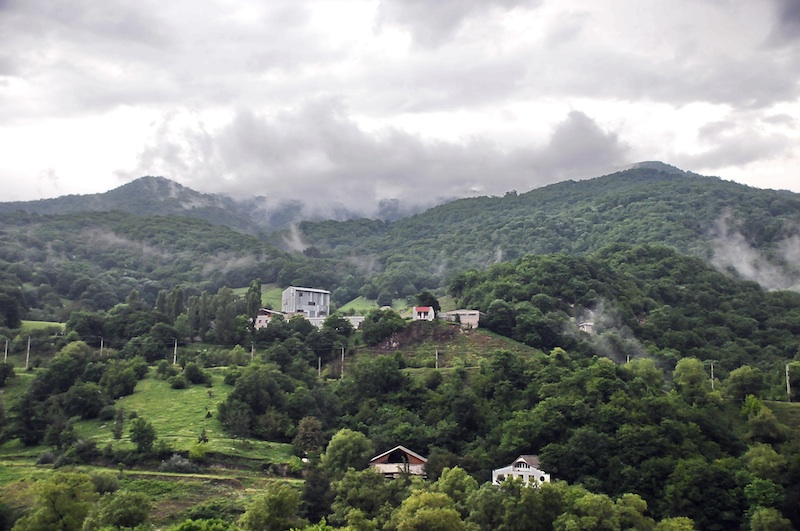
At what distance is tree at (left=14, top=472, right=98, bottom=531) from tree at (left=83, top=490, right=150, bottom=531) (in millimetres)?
760

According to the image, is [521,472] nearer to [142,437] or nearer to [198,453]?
[198,453]

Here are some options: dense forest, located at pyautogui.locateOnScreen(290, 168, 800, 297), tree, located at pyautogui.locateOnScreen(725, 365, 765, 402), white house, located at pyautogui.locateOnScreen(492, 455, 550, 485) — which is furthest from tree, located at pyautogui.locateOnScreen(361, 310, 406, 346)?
dense forest, located at pyautogui.locateOnScreen(290, 168, 800, 297)

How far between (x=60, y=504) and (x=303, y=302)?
55722mm

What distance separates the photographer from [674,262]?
100m

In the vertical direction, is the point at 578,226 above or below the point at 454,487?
above

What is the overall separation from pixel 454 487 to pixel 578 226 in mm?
107133

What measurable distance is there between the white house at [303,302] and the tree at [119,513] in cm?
5243

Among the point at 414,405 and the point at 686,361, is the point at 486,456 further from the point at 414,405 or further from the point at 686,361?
the point at 686,361

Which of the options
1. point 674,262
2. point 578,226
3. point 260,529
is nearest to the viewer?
point 260,529

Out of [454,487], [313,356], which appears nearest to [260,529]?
[454,487]

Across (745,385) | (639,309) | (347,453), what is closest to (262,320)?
(347,453)

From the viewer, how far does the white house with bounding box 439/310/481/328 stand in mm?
79125

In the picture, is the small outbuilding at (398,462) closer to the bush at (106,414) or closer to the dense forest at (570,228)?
the bush at (106,414)

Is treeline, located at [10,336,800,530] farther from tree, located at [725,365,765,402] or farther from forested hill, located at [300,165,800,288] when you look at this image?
forested hill, located at [300,165,800,288]
